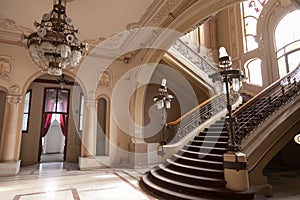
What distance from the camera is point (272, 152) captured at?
373 centimetres

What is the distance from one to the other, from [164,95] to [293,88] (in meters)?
→ 3.37

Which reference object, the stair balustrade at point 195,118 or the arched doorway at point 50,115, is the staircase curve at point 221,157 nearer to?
the stair balustrade at point 195,118

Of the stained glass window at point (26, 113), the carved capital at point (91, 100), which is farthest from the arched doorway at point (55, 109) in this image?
the carved capital at point (91, 100)

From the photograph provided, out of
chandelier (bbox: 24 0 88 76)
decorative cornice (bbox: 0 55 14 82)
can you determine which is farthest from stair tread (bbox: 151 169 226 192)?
decorative cornice (bbox: 0 55 14 82)

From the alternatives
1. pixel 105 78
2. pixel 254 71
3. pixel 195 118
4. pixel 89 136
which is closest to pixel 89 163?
pixel 89 136

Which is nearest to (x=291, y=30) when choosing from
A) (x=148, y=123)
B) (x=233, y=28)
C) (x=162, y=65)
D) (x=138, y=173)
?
(x=233, y=28)

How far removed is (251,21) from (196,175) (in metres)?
8.45

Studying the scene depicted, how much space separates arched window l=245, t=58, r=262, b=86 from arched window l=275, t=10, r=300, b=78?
0.92 meters

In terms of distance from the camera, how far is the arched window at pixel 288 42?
7.13 m

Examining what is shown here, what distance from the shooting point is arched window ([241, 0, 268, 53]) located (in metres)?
8.85

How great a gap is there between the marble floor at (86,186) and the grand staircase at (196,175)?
409 mm

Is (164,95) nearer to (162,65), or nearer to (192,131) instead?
(192,131)

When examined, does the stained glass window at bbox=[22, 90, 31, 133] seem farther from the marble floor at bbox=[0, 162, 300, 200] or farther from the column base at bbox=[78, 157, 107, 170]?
the column base at bbox=[78, 157, 107, 170]

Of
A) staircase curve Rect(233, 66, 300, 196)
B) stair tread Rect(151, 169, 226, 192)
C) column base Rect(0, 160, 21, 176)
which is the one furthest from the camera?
column base Rect(0, 160, 21, 176)
